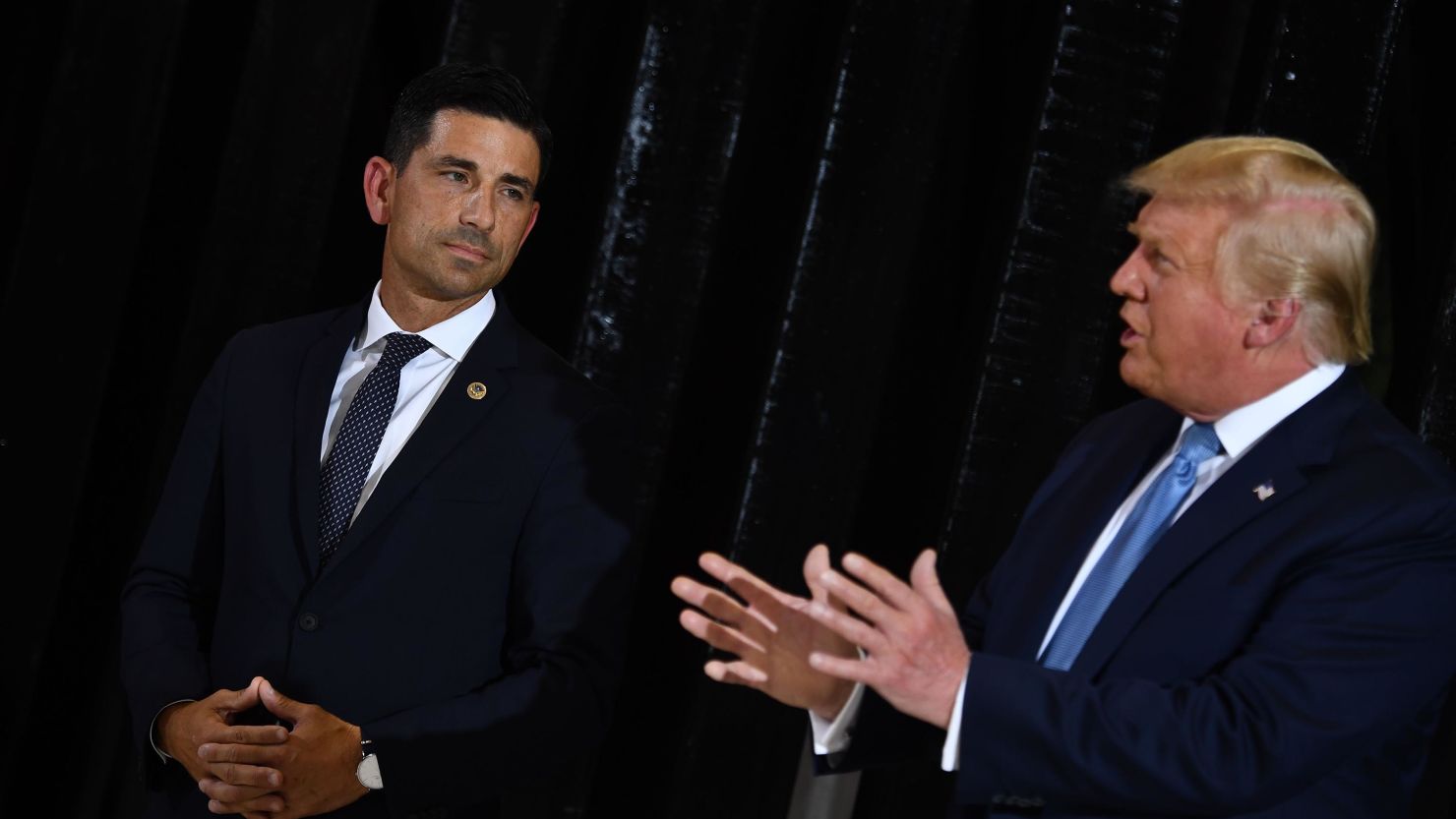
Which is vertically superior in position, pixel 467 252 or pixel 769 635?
pixel 467 252

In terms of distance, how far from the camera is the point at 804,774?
239cm

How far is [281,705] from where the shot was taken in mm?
1617

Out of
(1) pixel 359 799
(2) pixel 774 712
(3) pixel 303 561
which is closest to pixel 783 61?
(2) pixel 774 712

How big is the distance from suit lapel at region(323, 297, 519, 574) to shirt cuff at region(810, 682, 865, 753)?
522 mm

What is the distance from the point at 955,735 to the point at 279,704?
726 millimetres

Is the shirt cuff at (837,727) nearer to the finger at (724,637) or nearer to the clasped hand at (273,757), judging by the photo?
the finger at (724,637)

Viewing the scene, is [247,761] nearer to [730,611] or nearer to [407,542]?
[407,542]

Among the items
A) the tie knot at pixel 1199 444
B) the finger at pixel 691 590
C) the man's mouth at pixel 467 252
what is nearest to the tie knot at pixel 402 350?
the man's mouth at pixel 467 252

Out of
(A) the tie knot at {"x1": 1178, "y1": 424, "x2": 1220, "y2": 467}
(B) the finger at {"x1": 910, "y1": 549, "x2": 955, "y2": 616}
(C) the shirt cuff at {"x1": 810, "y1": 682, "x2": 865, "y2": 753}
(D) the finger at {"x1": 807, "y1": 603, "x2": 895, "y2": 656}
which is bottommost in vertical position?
(C) the shirt cuff at {"x1": 810, "y1": 682, "x2": 865, "y2": 753}

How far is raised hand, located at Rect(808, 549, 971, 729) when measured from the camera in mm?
1360

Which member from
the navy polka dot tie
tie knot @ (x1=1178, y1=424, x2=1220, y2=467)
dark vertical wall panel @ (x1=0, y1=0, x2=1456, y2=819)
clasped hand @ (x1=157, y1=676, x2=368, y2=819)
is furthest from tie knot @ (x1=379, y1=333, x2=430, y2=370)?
tie knot @ (x1=1178, y1=424, x2=1220, y2=467)

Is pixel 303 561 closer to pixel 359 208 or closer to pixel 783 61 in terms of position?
pixel 359 208

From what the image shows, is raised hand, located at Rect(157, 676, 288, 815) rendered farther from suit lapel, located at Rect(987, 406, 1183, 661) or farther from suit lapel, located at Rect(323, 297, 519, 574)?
suit lapel, located at Rect(987, 406, 1183, 661)

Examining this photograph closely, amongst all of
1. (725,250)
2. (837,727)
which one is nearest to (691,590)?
(837,727)
